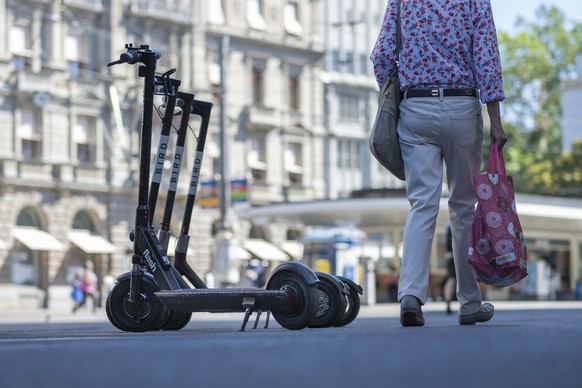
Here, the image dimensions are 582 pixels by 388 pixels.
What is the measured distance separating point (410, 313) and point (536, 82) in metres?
81.7

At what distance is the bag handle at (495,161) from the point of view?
759cm

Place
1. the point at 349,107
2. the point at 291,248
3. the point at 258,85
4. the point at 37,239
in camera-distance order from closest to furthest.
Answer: the point at 37,239 < the point at 291,248 < the point at 258,85 < the point at 349,107

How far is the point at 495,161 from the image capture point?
7.65 metres

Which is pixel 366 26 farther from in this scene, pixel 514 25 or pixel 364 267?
pixel 364 267

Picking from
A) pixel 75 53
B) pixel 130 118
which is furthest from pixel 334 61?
pixel 75 53

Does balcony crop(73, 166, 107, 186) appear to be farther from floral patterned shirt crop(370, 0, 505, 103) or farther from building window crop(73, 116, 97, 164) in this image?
floral patterned shirt crop(370, 0, 505, 103)

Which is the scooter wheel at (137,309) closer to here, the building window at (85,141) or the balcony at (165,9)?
the building window at (85,141)

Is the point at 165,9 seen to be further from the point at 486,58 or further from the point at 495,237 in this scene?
the point at 495,237

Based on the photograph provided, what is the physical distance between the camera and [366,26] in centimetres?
7056

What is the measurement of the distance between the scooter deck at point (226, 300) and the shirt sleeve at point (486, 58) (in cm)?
157

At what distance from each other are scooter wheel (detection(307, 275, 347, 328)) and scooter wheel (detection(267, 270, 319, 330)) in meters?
0.49

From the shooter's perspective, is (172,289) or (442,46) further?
(172,289)

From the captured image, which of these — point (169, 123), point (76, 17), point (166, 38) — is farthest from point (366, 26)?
point (169, 123)

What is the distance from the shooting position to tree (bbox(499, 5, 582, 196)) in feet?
275
